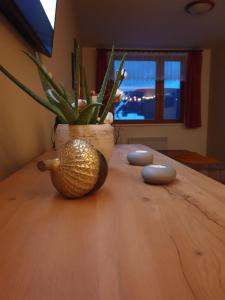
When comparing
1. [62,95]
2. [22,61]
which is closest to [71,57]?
[22,61]

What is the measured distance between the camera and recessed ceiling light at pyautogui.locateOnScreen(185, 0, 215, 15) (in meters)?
2.49

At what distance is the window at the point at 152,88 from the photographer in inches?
166

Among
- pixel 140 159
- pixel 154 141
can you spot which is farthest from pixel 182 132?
pixel 140 159

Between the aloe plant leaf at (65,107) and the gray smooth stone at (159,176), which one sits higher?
the aloe plant leaf at (65,107)

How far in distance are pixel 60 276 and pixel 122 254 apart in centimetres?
7

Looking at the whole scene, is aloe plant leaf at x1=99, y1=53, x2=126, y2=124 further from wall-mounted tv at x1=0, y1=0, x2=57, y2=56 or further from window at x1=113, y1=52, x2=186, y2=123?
window at x1=113, y1=52, x2=186, y2=123

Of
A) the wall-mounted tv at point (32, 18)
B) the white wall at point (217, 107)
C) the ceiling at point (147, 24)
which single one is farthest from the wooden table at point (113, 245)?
the white wall at point (217, 107)

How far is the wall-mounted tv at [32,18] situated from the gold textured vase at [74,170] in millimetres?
431

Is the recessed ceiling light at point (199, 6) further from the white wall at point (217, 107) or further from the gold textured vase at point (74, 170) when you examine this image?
the gold textured vase at point (74, 170)

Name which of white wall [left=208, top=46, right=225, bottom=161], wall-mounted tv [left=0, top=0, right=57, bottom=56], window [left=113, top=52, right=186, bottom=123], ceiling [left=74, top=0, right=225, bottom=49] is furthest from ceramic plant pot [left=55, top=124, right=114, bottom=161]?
white wall [left=208, top=46, right=225, bottom=161]

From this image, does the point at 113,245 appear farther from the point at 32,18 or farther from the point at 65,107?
the point at 32,18

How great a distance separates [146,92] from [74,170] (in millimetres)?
4131

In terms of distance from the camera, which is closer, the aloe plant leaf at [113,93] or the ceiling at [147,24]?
the aloe plant leaf at [113,93]

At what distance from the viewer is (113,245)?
307 mm
